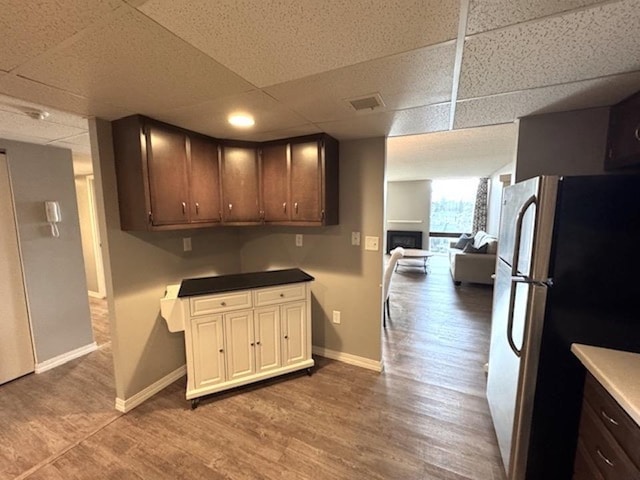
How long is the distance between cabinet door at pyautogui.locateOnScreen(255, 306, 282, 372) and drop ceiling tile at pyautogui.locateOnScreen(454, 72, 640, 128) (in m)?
2.11

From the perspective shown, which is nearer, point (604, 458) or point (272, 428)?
point (604, 458)

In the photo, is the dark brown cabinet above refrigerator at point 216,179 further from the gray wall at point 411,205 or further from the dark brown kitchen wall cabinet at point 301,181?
the gray wall at point 411,205

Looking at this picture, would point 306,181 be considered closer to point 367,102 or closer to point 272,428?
point 367,102

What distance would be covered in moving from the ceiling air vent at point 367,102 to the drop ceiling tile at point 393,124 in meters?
0.16

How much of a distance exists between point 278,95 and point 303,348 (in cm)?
209

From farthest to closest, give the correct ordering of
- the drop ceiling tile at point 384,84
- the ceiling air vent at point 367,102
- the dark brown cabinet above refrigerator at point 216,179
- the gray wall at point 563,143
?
1. the dark brown cabinet above refrigerator at point 216,179
2. the gray wall at point 563,143
3. the ceiling air vent at point 367,102
4. the drop ceiling tile at point 384,84

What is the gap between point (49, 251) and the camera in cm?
276

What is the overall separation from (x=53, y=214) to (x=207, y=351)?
209 cm

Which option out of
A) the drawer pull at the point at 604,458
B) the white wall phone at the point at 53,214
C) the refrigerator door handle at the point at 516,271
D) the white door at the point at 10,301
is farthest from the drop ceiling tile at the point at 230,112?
the drawer pull at the point at 604,458

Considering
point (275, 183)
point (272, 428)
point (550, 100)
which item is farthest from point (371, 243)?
point (272, 428)

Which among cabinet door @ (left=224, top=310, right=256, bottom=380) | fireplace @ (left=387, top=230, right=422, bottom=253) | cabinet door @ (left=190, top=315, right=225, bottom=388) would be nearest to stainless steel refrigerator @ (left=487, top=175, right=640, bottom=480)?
cabinet door @ (left=224, top=310, right=256, bottom=380)

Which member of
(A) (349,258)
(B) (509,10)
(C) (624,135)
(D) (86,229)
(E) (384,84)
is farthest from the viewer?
(D) (86,229)

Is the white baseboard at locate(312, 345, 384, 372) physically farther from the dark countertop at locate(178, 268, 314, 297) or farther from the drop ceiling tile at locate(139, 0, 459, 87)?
the drop ceiling tile at locate(139, 0, 459, 87)

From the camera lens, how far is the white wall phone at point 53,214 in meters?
2.67
